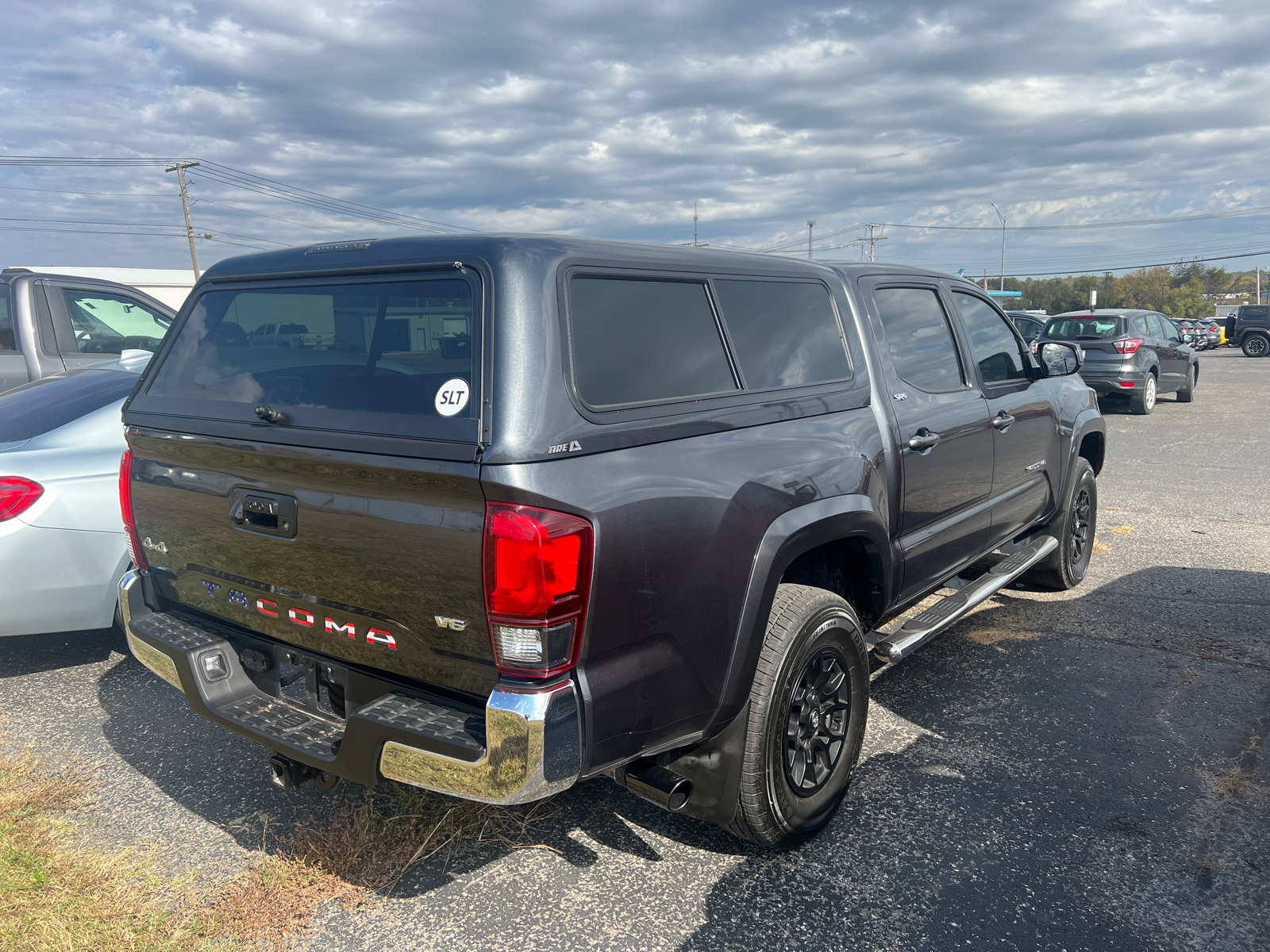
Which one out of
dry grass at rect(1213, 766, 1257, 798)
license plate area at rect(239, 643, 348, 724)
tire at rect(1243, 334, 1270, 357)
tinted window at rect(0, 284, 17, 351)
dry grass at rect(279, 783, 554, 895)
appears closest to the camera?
license plate area at rect(239, 643, 348, 724)

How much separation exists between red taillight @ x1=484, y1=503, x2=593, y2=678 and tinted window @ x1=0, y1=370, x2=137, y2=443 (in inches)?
133

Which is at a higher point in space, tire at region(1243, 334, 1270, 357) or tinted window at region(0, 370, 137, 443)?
tinted window at region(0, 370, 137, 443)

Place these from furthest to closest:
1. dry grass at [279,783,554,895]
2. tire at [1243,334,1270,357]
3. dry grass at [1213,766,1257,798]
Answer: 1. tire at [1243,334,1270,357]
2. dry grass at [1213,766,1257,798]
3. dry grass at [279,783,554,895]

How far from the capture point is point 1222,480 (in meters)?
9.16

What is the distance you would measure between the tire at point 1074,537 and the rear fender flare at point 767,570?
9.97 ft

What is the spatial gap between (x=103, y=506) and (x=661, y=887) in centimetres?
312

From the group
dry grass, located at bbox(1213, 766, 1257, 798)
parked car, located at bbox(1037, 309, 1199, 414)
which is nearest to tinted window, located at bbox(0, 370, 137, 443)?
dry grass, located at bbox(1213, 766, 1257, 798)

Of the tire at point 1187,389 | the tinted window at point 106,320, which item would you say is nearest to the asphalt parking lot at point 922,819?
the tinted window at point 106,320

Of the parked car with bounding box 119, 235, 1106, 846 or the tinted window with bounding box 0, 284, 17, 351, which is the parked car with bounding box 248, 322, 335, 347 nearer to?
the parked car with bounding box 119, 235, 1106, 846

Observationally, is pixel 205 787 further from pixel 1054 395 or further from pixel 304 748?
pixel 1054 395

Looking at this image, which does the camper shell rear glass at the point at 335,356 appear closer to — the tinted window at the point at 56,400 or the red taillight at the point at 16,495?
the red taillight at the point at 16,495

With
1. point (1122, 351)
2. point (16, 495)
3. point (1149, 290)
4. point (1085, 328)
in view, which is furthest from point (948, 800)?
point (1149, 290)

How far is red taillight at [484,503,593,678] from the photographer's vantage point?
83.0 inches

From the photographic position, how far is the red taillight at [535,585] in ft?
6.92
